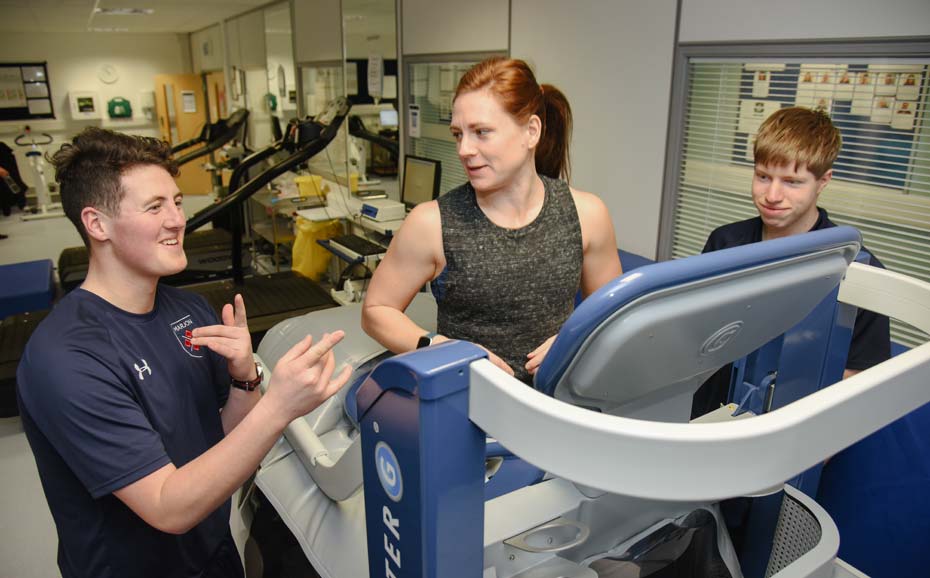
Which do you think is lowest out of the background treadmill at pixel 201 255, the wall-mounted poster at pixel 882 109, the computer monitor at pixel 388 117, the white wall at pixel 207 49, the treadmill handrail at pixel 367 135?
the background treadmill at pixel 201 255

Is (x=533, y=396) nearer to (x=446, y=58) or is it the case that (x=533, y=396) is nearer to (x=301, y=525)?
(x=301, y=525)

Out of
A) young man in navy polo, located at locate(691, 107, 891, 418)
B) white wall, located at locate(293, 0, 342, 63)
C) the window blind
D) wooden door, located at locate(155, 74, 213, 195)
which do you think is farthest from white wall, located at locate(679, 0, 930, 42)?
wooden door, located at locate(155, 74, 213, 195)

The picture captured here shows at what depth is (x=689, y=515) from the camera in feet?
3.93

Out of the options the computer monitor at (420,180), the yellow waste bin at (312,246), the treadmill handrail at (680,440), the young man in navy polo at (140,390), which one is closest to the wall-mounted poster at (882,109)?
the treadmill handrail at (680,440)

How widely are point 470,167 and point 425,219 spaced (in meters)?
0.17

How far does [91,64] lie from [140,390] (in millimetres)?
12226

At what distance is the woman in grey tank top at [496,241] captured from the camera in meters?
1.48

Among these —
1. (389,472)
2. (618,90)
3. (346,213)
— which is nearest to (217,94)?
(346,213)

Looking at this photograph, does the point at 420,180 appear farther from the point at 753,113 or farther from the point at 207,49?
the point at 207,49

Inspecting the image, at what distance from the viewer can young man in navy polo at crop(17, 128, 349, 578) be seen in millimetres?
1058

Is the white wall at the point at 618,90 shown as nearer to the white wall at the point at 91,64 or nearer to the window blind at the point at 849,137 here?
the window blind at the point at 849,137

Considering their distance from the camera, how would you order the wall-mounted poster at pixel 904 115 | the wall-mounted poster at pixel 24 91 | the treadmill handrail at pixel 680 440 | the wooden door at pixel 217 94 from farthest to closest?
1. the wall-mounted poster at pixel 24 91
2. the wooden door at pixel 217 94
3. the wall-mounted poster at pixel 904 115
4. the treadmill handrail at pixel 680 440

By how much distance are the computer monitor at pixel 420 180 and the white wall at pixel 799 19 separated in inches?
76.9

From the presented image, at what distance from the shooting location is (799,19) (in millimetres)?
2332
